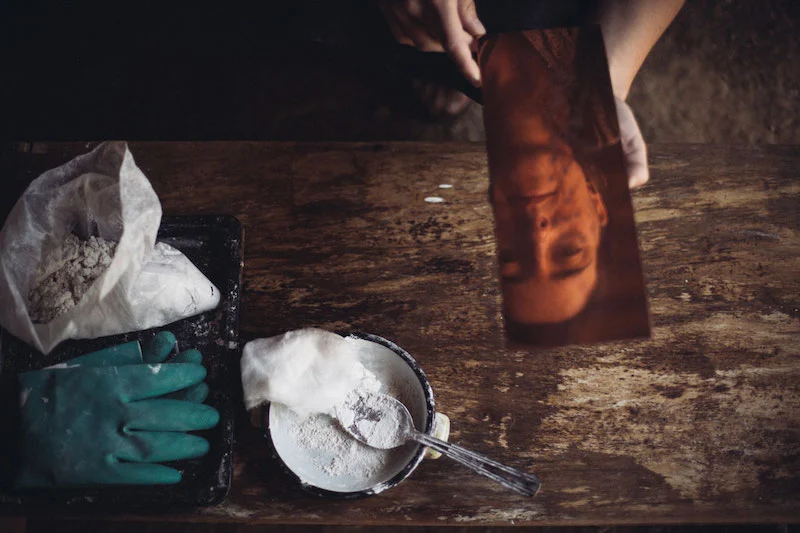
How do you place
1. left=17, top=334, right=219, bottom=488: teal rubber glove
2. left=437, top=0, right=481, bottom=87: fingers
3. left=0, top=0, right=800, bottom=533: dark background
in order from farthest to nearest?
left=0, top=0, right=800, bottom=533: dark background
left=437, top=0, right=481, bottom=87: fingers
left=17, top=334, right=219, bottom=488: teal rubber glove

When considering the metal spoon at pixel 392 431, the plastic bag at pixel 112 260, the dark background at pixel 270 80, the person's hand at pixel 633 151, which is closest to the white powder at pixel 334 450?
the metal spoon at pixel 392 431

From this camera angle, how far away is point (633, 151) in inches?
33.4

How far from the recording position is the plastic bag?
72cm

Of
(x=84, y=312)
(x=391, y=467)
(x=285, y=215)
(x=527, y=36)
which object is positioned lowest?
(x=391, y=467)

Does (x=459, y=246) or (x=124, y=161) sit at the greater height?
(x=124, y=161)

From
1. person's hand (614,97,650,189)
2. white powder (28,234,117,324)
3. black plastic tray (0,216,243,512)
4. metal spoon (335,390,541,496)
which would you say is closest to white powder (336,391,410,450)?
metal spoon (335,390,541,496)

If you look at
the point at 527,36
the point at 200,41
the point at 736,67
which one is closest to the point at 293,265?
the point at 527,36

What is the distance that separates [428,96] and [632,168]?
732 millimetres

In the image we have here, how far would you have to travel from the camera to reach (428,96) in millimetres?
1446

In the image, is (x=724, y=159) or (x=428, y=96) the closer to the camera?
(x=724, y=159)

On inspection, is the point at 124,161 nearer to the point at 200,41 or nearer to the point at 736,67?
the point at 200,41

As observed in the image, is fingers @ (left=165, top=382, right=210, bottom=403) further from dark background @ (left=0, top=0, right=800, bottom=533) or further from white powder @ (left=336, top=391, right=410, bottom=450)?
dark background @ (left=0, top=0, right=800, bottom=533)

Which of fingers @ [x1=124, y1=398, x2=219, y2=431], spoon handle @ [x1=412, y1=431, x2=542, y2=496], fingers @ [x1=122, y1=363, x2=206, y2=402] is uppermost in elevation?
fingers @ [x1=122, y1=363, x2=206, y2=402]

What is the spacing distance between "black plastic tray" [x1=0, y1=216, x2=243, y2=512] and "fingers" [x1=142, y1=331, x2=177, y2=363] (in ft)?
0.08
